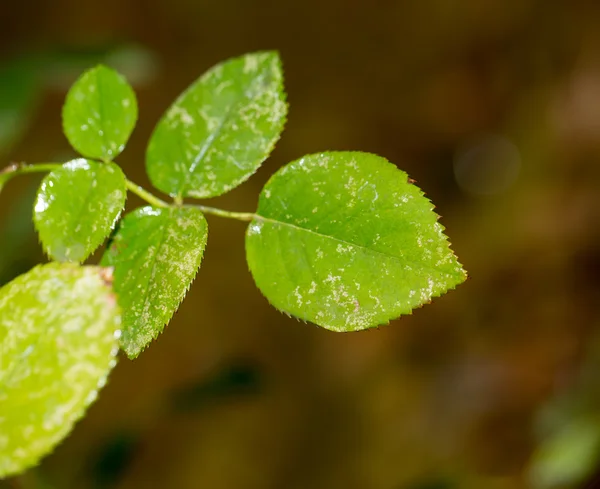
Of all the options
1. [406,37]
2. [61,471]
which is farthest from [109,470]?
[406,37]

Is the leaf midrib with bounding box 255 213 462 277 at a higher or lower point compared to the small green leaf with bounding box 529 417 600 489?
higher

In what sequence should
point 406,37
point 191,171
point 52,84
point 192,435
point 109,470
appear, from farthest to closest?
point 406,37 → point 192,435 → point 52,84 → point 109,470 → point 191,171

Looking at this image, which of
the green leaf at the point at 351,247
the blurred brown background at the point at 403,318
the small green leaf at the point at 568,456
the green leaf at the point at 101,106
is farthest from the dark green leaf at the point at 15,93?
the small green leaf at the point at 568,456

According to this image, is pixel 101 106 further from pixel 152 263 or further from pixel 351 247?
pixel 351 247

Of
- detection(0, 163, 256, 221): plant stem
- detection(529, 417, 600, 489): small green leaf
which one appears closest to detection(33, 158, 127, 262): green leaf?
detection(0, 163, 256, 221): plant stem

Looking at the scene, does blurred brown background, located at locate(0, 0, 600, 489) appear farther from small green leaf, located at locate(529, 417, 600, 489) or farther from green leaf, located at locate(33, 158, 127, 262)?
green leaf, located at locate(33, 158, 127, 262)

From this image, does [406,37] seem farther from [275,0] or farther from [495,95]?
[275,0]
